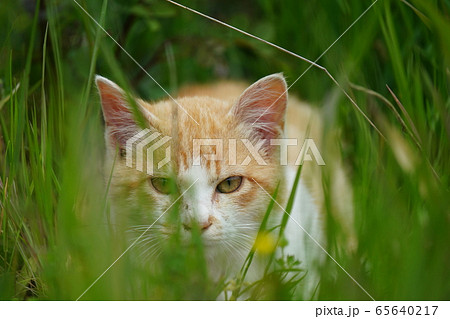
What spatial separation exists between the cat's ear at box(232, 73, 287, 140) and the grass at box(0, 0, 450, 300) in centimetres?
13

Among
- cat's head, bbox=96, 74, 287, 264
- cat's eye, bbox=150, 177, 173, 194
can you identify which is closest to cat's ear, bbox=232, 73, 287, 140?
cat's head, bbox=96, 74, 287, 264

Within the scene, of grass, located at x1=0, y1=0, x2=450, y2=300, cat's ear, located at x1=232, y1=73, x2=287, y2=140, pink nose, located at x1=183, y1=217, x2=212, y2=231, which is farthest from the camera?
cat's ear, located at x1=232, y1=73, x2=287, y2=140

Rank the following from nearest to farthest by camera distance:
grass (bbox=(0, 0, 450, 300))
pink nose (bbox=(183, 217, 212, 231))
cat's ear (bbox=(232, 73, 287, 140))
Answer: grass (bbox=(0, 0, 450, 300)) → pink nose (bbox=(183, 217, 212, 231)) → cat's ear (bbox=(232, 73, 287, 140))

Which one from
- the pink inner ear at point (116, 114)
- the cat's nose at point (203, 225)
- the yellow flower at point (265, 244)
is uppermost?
the pink inner ear at point (116, 114)

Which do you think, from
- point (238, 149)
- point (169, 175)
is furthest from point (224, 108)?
point (169, 175)

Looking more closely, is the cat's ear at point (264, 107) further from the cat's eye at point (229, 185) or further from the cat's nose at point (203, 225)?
the cat's nose at point (203, 225)

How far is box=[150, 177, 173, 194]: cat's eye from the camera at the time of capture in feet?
4.16

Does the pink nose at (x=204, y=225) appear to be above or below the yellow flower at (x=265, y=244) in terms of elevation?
above

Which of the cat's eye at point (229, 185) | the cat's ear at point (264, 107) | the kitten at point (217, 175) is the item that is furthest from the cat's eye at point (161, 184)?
the cat's ear at point (264, 107)

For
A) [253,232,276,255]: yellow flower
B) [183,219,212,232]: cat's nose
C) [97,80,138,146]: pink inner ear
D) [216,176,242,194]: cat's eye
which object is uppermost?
[97,80,138,146]: pink inner ear

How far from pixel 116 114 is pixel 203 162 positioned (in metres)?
0.24

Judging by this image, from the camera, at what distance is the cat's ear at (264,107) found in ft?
4.20

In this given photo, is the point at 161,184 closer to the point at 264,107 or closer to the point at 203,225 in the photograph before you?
the point at 203,225

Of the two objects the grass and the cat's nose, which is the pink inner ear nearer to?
the grass
